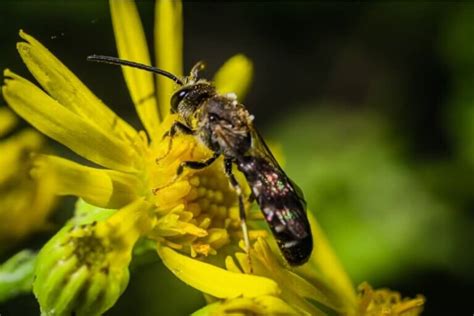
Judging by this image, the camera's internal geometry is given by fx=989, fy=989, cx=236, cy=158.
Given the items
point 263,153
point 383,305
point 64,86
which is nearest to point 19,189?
point 64,86

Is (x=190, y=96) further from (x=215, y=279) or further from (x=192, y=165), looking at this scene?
(x=215, y=279)

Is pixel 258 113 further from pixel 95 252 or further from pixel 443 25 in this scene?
pixel 95 252

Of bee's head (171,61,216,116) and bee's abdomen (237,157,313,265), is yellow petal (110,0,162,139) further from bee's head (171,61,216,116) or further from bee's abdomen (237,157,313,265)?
bee's abdomen (237,157,313,265)

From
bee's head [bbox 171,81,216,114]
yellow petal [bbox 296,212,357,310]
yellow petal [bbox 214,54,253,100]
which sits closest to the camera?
bee's head [bbox 171,81,216,114]

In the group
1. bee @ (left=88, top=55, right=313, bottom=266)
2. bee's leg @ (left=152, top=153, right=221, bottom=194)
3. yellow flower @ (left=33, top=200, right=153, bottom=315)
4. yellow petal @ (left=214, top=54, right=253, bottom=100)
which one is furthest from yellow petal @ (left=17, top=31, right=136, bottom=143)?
yellow petal @ (left=214, top=54, right=253, bottom=100)

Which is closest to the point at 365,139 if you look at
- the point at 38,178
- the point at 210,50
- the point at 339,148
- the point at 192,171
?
the point at 339,148

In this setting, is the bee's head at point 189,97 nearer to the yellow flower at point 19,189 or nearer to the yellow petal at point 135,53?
the yellow petal at point 135,53
